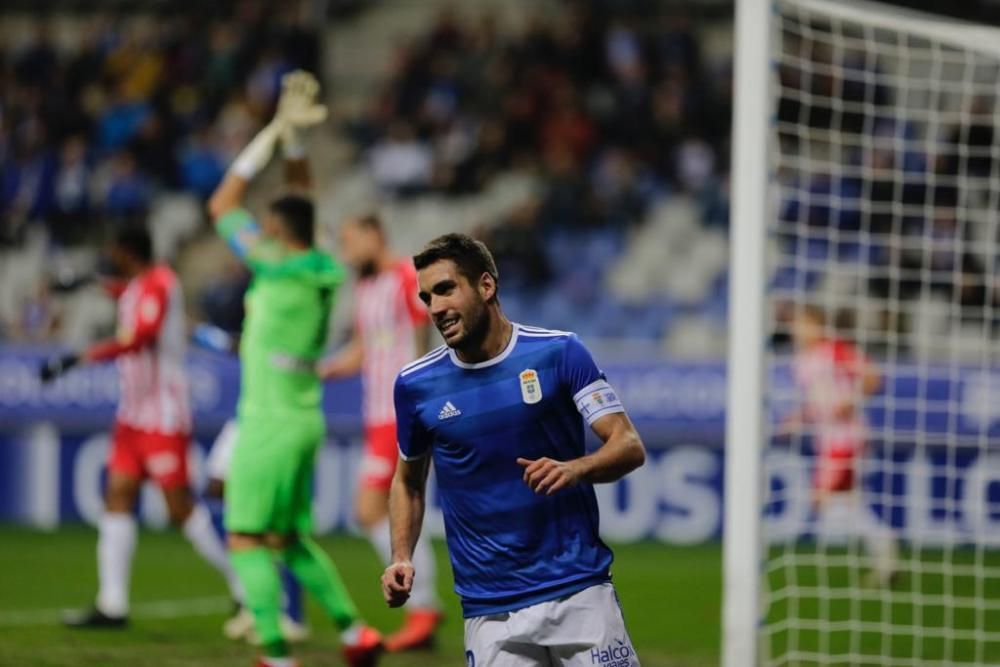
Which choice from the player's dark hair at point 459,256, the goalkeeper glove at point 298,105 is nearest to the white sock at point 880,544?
the goalkeeper glove at point 298,105

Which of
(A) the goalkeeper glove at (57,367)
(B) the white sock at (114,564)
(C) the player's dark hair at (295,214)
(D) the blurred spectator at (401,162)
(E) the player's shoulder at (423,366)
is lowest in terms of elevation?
(B) the white sock at (114,564)

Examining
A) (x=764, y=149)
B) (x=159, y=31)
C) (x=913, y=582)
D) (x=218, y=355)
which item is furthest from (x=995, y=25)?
(x=159, y=31)

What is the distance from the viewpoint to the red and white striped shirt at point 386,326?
32.1ft

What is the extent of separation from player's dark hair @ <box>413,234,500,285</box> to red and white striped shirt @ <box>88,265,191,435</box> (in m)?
5.37

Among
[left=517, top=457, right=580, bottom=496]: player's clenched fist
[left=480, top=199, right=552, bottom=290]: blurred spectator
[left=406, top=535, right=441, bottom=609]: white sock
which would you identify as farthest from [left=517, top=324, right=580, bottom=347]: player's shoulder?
[left=480, top=199, right=552, bottom=290]: blurred spectator

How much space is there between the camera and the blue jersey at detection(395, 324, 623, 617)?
5.17 m

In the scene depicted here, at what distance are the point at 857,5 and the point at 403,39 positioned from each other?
15.8 meters

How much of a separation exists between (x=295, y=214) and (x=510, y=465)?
326cm

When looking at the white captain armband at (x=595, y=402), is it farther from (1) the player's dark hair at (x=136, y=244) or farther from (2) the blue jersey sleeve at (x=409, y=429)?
(1) the player's dark hair at (x=136, y=244)

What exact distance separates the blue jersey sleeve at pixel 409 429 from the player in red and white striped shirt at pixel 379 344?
164 inches

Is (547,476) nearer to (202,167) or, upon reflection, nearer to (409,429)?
(409,429)

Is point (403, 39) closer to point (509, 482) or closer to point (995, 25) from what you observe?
point (995, 25)

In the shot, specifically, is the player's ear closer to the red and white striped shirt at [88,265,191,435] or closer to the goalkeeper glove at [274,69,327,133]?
the goalkeeper glove at [274,69,327,133]

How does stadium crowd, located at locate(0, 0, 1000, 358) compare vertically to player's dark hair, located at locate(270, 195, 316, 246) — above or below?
above
